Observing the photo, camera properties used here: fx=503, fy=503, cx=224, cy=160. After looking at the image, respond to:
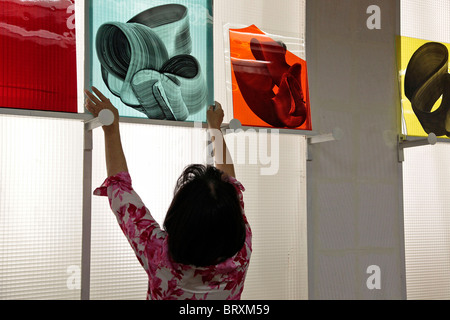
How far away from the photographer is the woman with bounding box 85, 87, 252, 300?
0.98 meters

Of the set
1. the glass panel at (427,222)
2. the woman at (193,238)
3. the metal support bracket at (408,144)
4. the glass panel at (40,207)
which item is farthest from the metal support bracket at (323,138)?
the glass panel at (40,207)

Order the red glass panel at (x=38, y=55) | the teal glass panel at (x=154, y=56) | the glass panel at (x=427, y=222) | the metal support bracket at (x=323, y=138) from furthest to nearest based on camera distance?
the glass panel at (x=427, y=222)
the metal support bracket at (x=323, y=138)
the teal glass panel at (x=154, y=56)
the red glass panel at (x=38, y=55)

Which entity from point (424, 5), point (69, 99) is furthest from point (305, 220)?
point (424, 5)

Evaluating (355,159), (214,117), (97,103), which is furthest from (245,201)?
(97,103)

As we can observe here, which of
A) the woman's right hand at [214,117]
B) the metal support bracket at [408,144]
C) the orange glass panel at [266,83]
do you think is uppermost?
the orange glass panel at [266,83]

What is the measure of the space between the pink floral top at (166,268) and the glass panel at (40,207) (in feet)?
1.27

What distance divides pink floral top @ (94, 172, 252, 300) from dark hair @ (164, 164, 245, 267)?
0.03 meters

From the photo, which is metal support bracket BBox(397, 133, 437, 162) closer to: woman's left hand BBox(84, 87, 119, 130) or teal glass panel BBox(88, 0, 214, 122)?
teal glass panel BBox(88, 0, 214, 122)

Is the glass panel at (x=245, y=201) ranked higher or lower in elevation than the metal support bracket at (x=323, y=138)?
lower

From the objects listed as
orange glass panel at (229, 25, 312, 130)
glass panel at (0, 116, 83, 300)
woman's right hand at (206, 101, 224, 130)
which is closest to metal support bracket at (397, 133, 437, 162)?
orange glass panel at (229, 25, 312, 130)

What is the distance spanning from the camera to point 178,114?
1479mm

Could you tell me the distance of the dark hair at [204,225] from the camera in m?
0.97

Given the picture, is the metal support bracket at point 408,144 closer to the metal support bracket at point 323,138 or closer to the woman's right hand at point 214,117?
the metal support bracket at point 323,138

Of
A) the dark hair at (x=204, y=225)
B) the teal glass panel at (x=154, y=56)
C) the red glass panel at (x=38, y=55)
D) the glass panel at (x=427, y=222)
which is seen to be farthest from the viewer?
the glass panel at (x=427, y=222)
